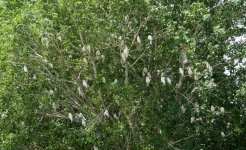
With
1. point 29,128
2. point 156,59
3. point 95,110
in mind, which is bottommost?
point 29,128

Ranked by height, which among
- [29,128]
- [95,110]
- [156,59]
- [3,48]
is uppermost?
[156,59]

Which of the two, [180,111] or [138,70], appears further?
[138,70]

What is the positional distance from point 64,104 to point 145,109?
171 centimetres

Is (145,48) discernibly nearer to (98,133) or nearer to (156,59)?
(156,59)

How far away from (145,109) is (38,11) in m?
2.67

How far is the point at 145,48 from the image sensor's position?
8.42m

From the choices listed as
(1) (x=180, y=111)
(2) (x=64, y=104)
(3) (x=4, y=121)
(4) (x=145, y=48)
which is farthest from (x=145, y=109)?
(3) (x=4, y=121)

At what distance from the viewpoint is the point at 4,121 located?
812cm

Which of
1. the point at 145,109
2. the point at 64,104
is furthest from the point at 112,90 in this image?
the point at 64,104

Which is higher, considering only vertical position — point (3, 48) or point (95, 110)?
point (3, 48)

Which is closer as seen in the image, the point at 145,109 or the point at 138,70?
the point at 145,109

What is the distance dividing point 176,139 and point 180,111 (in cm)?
81

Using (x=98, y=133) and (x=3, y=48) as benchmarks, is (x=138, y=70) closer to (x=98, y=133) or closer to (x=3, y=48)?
(x=98, y=133)

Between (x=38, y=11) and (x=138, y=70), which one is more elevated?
(x=38, y=11)
